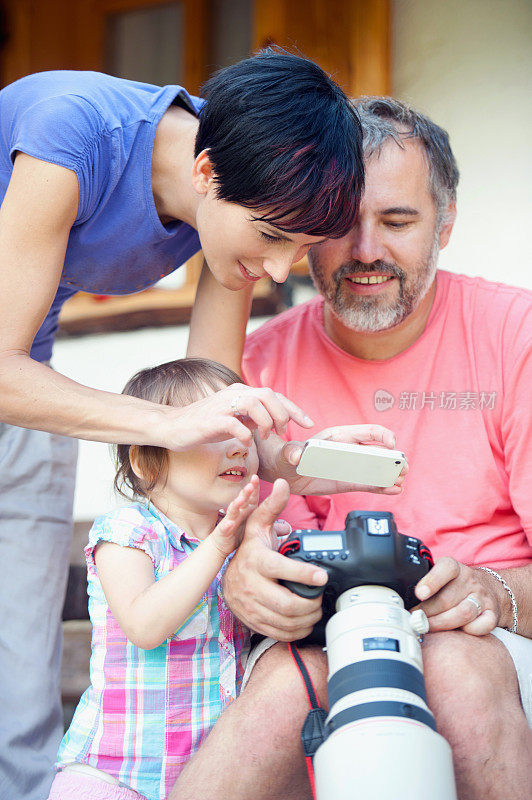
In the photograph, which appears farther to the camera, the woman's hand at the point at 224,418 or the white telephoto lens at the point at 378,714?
the woman's hand at the point at 224,418

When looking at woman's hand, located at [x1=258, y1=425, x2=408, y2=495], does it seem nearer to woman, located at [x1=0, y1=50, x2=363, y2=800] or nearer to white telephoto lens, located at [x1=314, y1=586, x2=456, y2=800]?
woman, located at [x1=0, y1=50, x2=363, y2=800]

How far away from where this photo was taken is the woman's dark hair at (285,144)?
1320 millimetres

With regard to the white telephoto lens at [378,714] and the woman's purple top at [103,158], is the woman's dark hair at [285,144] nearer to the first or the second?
the woman's purple top at [103,158]

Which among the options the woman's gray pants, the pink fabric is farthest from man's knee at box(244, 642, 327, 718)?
the woman's gray pants

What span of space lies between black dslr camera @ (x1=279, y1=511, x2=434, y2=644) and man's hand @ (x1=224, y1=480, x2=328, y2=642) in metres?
0.02

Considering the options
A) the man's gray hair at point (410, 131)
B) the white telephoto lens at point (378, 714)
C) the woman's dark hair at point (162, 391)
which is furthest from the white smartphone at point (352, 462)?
the man's gray hair at point (410, 131)

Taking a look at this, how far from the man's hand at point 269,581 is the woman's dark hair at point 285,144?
0.42m

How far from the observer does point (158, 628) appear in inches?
50.4

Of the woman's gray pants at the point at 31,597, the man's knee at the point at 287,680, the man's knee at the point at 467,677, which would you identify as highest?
the man's knee at the point at 467,677

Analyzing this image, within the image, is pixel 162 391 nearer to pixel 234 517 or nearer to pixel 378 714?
pixel 234 517

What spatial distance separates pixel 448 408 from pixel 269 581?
0.58m

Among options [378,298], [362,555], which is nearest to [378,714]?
[362,555]

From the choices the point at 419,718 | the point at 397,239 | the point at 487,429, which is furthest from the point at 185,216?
the point at 419,718

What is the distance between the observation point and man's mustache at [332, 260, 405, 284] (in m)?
1.69
